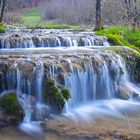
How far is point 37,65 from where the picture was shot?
1304 centimetres

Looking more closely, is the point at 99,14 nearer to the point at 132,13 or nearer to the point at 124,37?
the point at 132,13

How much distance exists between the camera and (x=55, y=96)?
494 inches

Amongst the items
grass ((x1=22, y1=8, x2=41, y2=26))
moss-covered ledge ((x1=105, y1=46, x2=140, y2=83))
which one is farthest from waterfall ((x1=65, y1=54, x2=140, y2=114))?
grass ((x1=22, y1=8, x2=41, y2=26))

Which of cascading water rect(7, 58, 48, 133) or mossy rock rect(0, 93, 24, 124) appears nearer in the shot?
mossy rock rect(0, 93, 24, 124)

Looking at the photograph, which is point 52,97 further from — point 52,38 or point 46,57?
point 52,38

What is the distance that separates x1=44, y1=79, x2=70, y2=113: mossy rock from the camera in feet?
41.2

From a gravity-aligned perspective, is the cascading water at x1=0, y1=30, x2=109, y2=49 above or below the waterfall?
above

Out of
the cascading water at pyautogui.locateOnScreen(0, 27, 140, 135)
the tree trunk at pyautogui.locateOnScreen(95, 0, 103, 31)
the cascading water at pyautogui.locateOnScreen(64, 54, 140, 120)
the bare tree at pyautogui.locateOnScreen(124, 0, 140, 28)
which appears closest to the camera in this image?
the cascading water at pyautogui.locateOnScreen(0, 27, 140, 135)

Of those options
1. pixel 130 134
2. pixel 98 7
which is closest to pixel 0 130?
pixel 130 134

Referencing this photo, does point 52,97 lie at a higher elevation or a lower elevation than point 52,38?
lower

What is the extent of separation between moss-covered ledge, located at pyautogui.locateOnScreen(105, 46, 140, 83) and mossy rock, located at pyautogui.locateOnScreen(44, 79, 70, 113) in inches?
162

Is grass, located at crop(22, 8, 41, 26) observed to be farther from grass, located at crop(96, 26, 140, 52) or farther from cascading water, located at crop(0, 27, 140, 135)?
cascading water, located at crop(0, 27, 140, 135)

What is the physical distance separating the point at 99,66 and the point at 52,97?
2.63 meters

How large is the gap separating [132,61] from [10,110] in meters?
6.35
